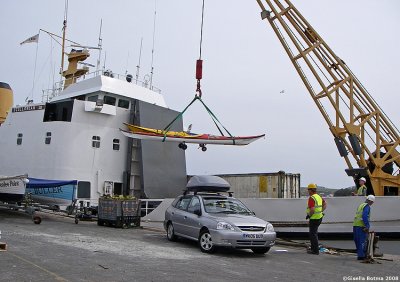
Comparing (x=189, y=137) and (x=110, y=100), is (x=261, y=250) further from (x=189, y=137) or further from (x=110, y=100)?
(x=110, y=100)

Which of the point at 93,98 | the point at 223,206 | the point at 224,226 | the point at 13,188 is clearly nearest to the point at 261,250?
the point at 224,226

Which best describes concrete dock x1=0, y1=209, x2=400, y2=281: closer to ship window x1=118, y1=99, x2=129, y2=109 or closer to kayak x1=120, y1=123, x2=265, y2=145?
kayak x1=120, y1=123, x2=265, y2=145

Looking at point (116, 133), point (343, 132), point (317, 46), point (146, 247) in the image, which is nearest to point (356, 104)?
point (343, 132)

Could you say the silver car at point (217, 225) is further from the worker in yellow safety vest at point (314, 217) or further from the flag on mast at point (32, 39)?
the flag on mast at point (32, 39)

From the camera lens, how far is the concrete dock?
7001mm

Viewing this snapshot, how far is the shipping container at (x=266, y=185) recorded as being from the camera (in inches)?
779

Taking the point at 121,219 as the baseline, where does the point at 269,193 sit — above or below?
above

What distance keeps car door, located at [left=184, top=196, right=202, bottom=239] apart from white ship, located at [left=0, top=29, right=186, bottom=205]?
837 centimetres

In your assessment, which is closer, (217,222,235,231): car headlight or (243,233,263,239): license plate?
(243,233,263,239): license plate

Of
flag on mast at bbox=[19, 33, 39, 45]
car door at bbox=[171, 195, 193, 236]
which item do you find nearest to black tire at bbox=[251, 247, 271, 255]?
car door at bbox=[171, 195, 193, 236]

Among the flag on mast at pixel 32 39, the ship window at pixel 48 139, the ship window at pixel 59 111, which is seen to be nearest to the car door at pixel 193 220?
the ship window at pixel 59 111

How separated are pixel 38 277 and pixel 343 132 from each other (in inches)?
607

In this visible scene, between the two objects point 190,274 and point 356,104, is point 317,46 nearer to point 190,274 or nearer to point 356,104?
point 356,104

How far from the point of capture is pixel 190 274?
7.32 m
